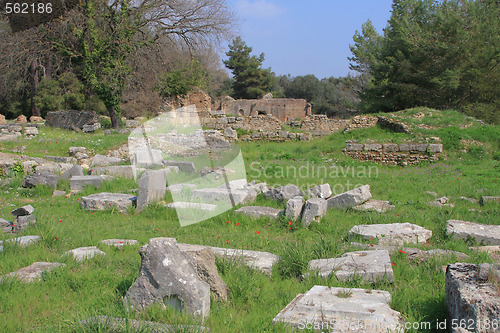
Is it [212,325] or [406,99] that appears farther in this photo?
[406,99]

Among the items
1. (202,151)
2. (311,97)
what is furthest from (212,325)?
(311,97)

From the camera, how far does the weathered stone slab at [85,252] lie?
5041 millimetres

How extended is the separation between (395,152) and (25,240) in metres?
12.3

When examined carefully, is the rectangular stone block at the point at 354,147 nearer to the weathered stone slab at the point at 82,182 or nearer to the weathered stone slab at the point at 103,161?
the weathered stone slab at the point at 103,161

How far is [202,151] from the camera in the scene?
1641 centimetres

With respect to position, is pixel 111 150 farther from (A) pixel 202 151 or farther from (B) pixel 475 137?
(B) pixel 475 137

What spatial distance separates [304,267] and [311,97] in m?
52.1

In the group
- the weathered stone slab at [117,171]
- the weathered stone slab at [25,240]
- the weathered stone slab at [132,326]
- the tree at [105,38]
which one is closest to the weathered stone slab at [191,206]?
the weathered stone slab at [25,240]

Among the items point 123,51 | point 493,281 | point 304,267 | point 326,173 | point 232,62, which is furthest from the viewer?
point 232,62

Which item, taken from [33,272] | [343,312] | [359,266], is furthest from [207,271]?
[33,272]

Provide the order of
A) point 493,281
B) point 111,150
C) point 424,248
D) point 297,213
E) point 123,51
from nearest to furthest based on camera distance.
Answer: point 493,281 < point 424,248 < point 297,213 < point 111,150 < point 123,51

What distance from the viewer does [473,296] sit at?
3.07 m

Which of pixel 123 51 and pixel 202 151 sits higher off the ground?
pixel 123 51

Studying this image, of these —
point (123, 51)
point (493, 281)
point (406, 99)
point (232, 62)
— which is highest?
point (232, 62)
